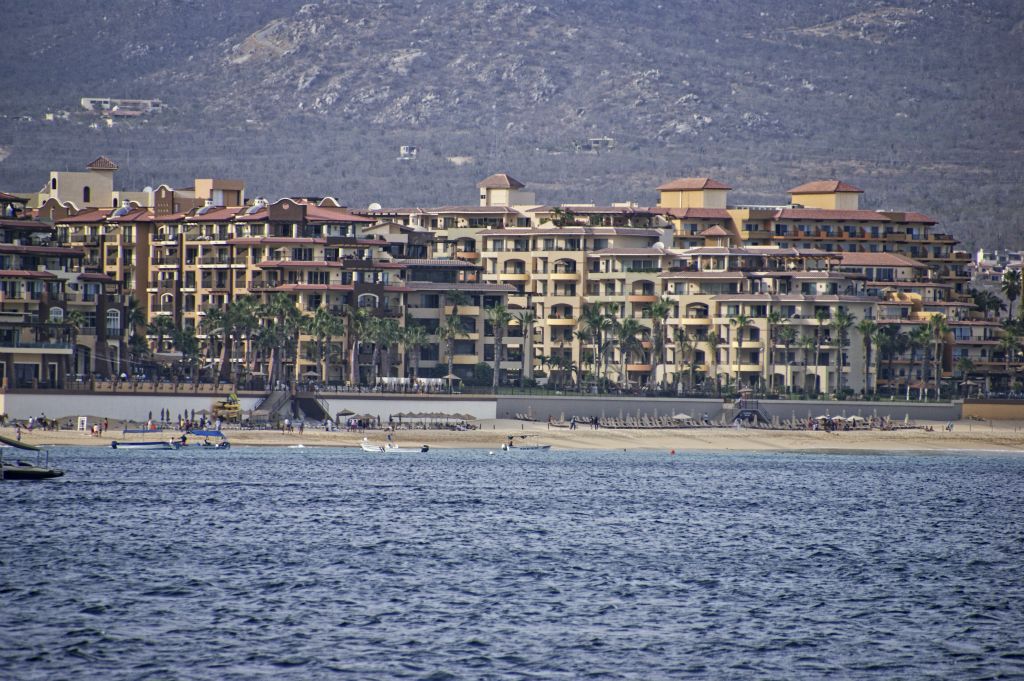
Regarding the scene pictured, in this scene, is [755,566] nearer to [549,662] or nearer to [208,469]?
[549,662]

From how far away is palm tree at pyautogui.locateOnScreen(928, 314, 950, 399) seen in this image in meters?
174

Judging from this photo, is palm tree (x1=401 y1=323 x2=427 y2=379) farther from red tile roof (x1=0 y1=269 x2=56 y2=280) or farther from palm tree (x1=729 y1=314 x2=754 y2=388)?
red tile roof (x1=0 y1=269 x2=56 y2=280)

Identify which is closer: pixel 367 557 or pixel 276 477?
pixel 367 557

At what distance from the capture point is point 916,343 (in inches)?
7077

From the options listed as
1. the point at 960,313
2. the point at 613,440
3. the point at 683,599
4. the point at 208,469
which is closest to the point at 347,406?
the point at 613,440

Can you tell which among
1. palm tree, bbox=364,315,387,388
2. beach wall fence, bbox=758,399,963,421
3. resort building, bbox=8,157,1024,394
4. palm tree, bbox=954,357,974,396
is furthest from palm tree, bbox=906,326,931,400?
palm tree, bbox=364,315,387,388

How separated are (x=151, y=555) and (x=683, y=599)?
22.1 meters

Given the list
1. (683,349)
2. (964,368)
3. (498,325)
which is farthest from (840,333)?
(498,325)

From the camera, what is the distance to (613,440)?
147m

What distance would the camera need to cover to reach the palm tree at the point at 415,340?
542 feet

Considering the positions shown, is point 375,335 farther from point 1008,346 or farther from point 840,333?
point 1008,346

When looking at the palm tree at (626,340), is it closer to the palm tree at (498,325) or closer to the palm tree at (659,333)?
the palm tree at (659,333)

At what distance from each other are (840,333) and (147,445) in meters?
70.0

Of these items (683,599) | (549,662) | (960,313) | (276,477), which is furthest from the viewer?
(960,313)
